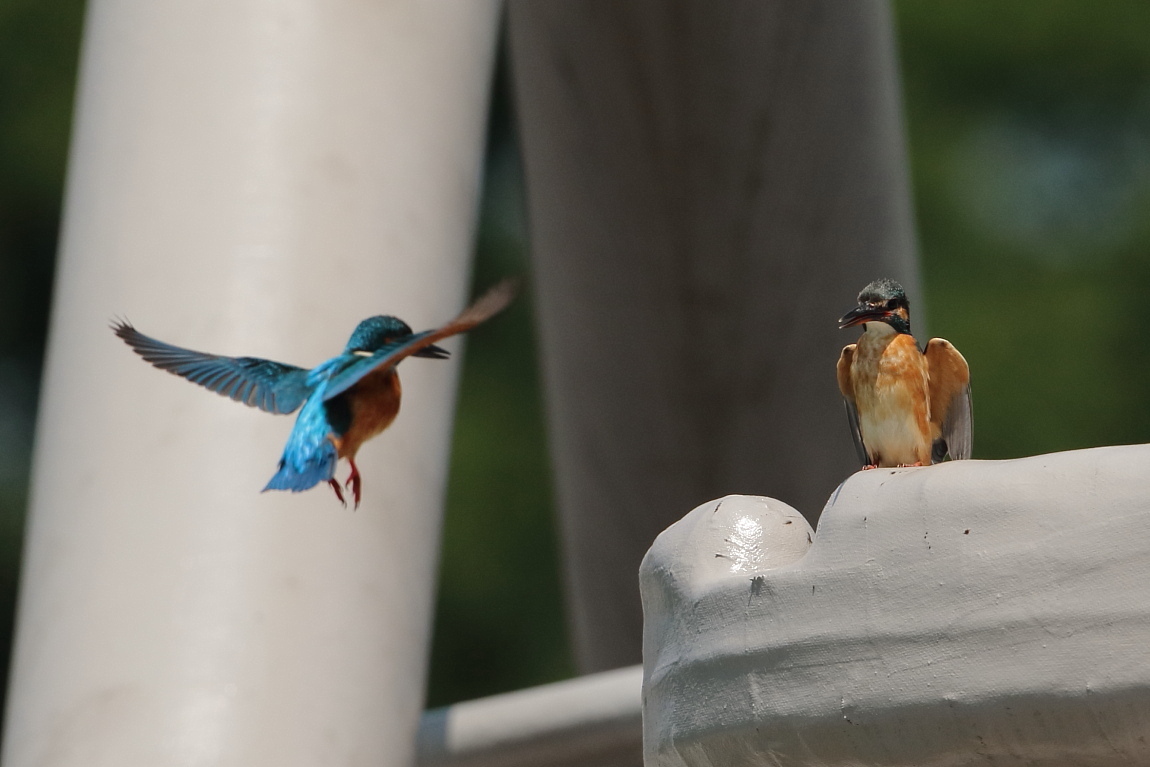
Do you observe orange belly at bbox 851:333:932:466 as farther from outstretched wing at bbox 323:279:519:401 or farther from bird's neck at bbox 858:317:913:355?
outstretched wing at bbox 323:279:519:401

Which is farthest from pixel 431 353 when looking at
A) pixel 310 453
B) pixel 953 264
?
pixel 953 264

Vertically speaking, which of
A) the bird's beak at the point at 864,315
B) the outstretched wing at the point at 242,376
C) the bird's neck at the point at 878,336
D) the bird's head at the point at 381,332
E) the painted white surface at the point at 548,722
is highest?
the bird's beak at the point at 864,315

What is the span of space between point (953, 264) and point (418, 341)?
41.8 ft

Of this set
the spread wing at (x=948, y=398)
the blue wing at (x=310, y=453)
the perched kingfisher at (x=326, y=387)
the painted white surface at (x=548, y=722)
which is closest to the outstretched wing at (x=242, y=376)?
the perched kingfisher at (x=326, y=387)

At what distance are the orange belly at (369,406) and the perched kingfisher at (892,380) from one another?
2.49 ft

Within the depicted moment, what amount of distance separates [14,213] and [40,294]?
889mm

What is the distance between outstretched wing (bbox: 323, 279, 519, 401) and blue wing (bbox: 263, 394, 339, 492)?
0.13 ft

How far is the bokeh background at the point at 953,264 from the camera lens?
13469mm

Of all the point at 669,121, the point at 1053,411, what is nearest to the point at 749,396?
the point at 669,121

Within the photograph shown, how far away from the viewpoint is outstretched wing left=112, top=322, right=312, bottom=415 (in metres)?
2.61

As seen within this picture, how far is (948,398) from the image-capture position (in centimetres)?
270

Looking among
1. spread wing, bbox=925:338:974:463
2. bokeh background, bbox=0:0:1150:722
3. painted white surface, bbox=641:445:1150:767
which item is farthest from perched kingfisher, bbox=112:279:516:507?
bokeh background, bbox=0:0:1150:722

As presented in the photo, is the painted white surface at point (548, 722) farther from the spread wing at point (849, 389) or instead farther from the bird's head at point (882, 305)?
the bird's head at point (882, 305)

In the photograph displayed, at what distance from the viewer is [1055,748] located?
2076mm
